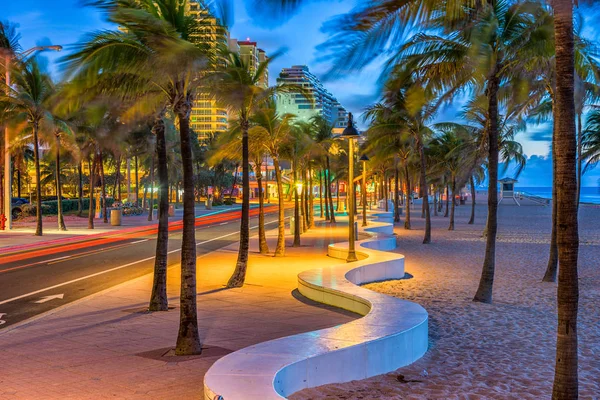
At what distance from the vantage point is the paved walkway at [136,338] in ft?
23.5

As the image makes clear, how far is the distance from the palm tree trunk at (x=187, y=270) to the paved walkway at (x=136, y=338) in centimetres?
26

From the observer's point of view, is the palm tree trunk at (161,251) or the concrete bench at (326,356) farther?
the palm tree trunk at (161,251)

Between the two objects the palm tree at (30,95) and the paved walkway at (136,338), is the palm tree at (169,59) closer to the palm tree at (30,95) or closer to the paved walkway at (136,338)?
the paved walkway at (136,338)

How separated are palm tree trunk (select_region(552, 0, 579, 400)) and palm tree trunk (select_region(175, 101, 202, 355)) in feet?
15.9

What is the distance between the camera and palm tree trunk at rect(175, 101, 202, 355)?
28.4ft

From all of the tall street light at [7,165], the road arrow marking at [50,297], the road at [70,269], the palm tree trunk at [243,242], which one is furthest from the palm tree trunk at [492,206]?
the tall street light at [7,165]

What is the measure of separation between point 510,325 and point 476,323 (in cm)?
60

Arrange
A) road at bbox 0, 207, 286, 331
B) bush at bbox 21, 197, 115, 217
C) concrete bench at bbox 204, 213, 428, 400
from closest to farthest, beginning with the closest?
concrete bench at bbox 204, 213, 428, 400
road at bbox 0, 207, 286, 331
bush at bbox 21, 197, 115, 217

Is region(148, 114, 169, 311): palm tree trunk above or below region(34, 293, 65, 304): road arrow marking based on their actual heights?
above

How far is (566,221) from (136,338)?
664cm

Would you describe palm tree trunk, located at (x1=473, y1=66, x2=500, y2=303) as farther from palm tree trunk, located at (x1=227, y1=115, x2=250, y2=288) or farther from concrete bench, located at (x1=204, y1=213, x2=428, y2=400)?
palm tree trunk, located at (x1=227, y1=115, x2=250, y2=288)

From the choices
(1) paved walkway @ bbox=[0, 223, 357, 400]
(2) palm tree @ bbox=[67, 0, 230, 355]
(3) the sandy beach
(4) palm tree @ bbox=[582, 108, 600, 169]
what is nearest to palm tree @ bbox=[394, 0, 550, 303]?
(3) the sandy beach

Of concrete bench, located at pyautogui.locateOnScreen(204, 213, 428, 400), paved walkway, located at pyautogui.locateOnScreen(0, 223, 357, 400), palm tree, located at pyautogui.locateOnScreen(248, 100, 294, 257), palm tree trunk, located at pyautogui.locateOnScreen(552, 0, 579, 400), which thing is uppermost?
palm tree, located at pyautogui.locateOnScreen(248, 100, 294, 257)

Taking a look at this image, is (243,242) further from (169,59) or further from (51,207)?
(51,207)
